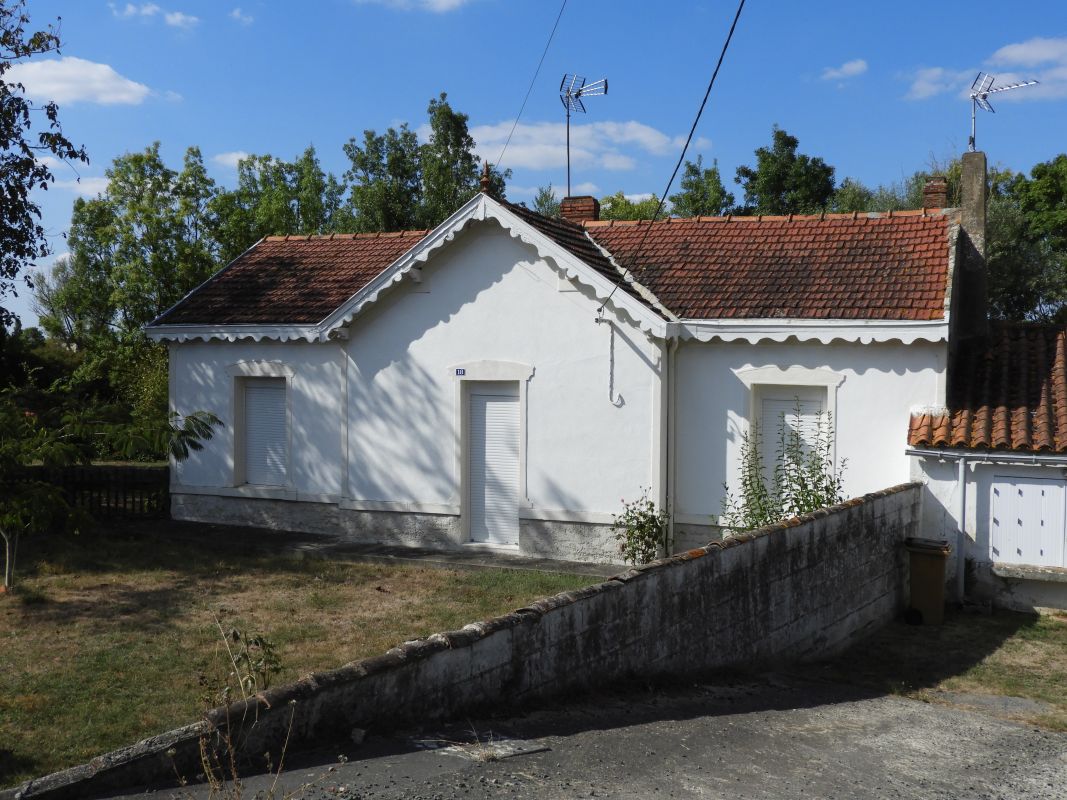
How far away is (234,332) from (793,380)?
28.3 feet

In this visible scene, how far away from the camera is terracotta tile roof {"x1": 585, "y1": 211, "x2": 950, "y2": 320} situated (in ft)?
41.9

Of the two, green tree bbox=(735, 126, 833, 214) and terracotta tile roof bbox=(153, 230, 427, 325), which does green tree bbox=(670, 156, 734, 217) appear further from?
terracotta tile roof bbox=(153, 230, 427, 325)

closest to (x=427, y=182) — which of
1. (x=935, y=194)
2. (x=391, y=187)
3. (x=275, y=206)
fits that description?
(x=391, y=187)

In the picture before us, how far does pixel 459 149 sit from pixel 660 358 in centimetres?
2250

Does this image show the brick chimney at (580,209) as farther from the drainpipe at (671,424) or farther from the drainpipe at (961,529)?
the drainpipe at (961,529)

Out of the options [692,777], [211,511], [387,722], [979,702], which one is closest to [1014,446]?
[979,702]

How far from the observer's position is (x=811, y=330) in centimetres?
1255

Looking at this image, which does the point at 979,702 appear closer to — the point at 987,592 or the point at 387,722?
the point at 987,592

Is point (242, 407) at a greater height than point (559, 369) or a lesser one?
lesser

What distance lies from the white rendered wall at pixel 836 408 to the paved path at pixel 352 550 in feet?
5.80

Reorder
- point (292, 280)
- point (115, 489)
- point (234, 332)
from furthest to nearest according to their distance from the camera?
point (115, 489) < point (292, 280) < point (234, 332)

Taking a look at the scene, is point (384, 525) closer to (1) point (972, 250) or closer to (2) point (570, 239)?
(2) point (570, 239)

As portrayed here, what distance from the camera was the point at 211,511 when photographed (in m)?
16.4

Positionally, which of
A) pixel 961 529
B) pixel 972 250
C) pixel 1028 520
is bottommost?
pixel 961 529
